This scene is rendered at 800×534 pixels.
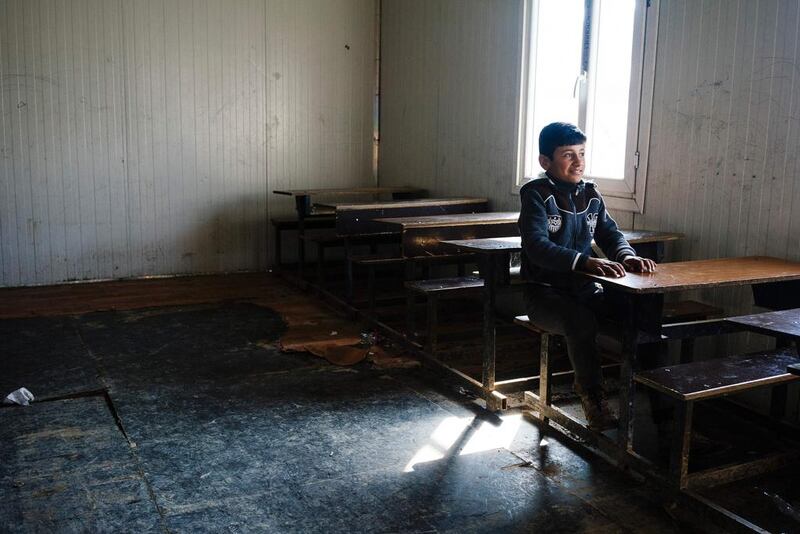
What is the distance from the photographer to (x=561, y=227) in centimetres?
330

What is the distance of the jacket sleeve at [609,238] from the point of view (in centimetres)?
333

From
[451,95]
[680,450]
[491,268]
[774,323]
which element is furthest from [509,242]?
[451,95]

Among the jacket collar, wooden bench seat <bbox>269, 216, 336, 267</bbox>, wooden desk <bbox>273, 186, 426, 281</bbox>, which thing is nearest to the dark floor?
the jacket collar

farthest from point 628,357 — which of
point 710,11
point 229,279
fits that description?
point 229,279

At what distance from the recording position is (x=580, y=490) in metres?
2.90

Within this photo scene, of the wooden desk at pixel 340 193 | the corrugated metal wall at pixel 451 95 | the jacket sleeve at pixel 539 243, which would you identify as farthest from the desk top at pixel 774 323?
the wooden desk at pixel 340 193

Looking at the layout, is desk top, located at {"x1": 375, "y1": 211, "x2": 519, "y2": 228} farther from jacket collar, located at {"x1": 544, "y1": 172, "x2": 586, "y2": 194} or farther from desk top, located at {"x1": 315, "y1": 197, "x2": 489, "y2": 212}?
jacket collar, located at {"x1": 544, "y1": 172, "x2": 586, "y2": 194}

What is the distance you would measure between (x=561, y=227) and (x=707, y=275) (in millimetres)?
637

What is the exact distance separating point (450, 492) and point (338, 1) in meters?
5.82

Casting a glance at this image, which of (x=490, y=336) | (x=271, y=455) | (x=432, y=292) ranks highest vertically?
(x=432, y=292)

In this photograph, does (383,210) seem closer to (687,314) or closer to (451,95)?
(451,95)

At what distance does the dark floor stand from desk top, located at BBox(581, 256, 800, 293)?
79 cm

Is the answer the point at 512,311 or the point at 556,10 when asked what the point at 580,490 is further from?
the point at 556,10

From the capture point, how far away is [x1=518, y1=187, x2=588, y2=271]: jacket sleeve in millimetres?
3031
